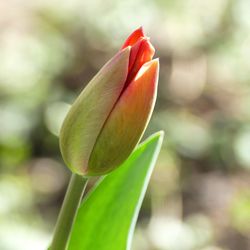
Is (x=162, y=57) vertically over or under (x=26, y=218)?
over

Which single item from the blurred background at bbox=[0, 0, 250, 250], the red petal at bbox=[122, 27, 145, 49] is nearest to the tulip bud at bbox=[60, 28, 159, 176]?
the red petal at bbox=[122, 27, 145, 49]

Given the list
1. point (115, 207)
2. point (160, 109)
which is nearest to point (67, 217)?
point (115, 207)

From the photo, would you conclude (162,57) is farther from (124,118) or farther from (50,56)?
(124,118)

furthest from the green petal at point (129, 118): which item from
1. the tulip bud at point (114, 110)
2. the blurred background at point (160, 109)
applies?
the blurred background at point (160, 109)

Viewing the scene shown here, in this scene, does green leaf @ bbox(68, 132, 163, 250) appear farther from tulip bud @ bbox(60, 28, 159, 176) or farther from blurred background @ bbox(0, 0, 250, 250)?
blurred background @ bbox(0, 0, 250, 250)

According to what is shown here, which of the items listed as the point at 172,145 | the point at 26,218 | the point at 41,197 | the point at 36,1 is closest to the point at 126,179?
the point at 26,218
